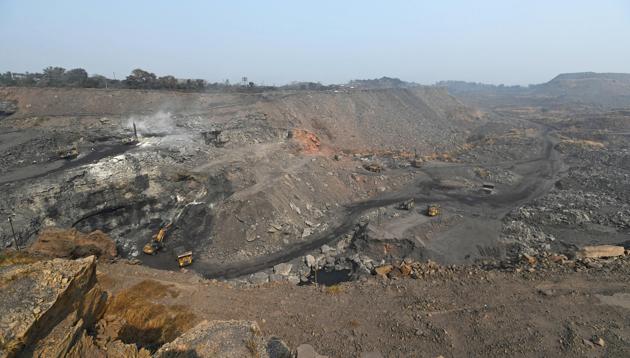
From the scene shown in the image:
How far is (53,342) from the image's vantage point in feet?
24.6

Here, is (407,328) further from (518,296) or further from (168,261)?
(168,261)

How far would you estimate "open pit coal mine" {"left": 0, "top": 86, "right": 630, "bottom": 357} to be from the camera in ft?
40.6

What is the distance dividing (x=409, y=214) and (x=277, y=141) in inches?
721

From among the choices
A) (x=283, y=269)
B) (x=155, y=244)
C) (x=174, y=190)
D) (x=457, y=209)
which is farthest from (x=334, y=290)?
(x=174, y=190)

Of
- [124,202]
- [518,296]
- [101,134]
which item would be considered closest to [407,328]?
[518,296]

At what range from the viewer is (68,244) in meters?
19.9

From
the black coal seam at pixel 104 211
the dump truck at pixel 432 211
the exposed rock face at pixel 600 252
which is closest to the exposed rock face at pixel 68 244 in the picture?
the black coal seam at pixel 104 211

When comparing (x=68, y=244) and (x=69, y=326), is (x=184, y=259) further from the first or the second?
(x=69, y=326)

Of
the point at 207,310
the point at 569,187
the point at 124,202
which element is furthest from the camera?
the point at 569,187

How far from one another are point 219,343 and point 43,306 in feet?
12.8

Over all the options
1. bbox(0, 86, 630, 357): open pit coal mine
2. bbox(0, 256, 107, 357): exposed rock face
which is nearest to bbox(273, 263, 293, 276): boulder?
bbox(0, 86, 630, 357): open pit coal mine

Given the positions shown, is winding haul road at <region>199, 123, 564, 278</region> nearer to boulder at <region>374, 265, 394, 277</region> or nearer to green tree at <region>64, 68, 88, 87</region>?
boulder at <region>374, 265, 394, 277</region>

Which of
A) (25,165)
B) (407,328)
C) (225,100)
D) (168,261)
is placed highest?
(225,100)

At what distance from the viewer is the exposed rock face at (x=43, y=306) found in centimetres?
685
